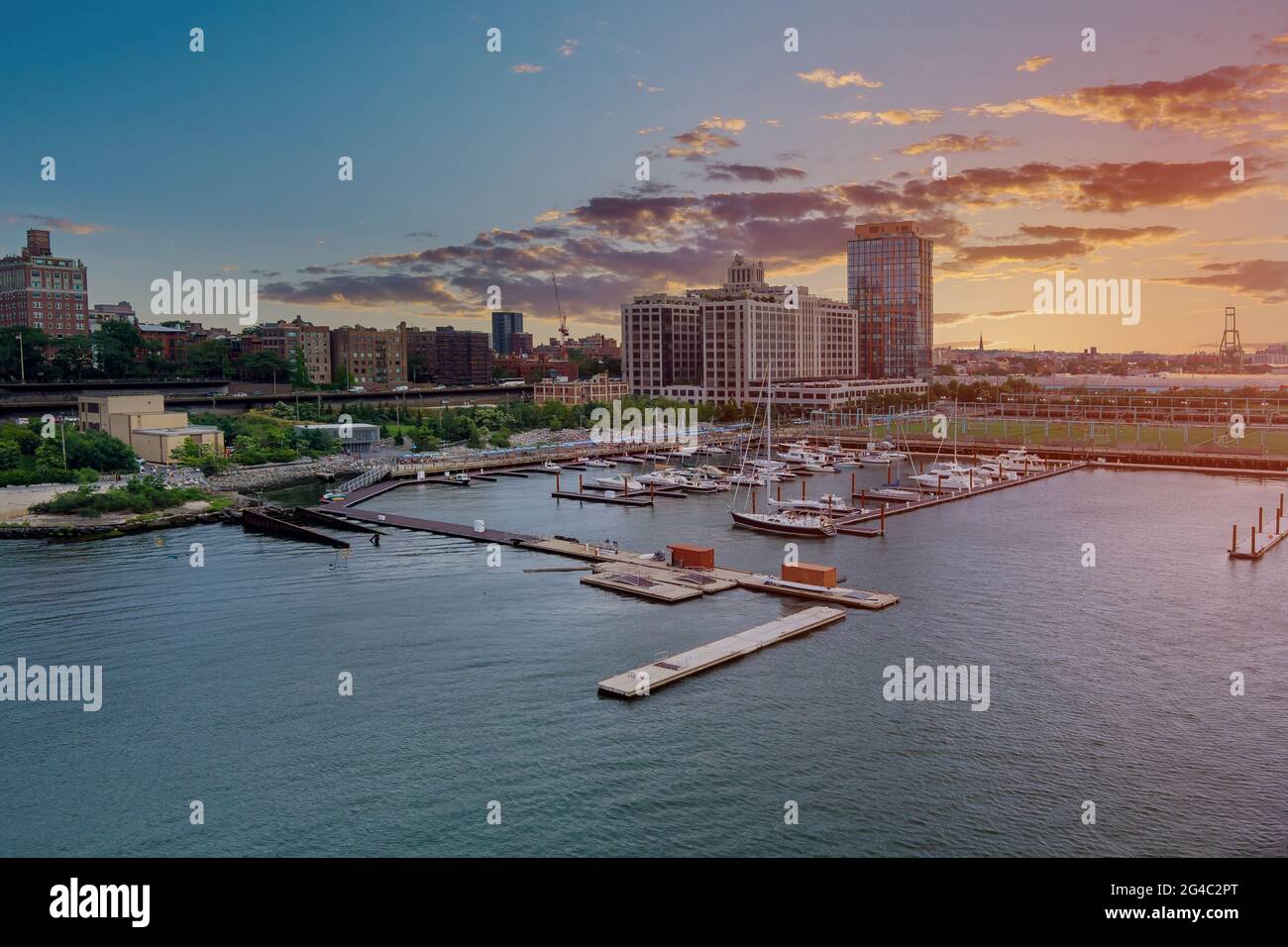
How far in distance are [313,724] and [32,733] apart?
244 inches

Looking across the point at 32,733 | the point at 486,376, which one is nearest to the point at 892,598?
the point at 32,733

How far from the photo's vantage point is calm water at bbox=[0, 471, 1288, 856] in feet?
54.6

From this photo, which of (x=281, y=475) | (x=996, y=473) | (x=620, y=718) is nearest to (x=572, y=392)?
(x=281, y=475)

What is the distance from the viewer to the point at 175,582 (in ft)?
110

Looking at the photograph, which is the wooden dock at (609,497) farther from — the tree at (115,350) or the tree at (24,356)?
the tree at (115,350)

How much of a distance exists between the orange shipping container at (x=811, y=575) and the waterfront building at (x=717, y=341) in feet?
253

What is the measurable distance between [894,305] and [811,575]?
421ft

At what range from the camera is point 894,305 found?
152 m

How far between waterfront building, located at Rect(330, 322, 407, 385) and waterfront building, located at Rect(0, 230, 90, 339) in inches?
1116

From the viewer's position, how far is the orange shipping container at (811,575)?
106 ft

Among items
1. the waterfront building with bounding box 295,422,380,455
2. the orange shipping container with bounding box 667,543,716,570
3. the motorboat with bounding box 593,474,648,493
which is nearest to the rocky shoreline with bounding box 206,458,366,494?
the waterfront building with bounding box 295,422,380,455

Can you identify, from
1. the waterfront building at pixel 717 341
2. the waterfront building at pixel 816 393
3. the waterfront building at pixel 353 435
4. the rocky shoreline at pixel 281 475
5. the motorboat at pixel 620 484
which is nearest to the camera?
the motorboat at pixel 620 484

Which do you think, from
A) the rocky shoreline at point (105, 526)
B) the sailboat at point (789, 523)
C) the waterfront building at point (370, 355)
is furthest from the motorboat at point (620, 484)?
the waterfront building at point (370, 355)
